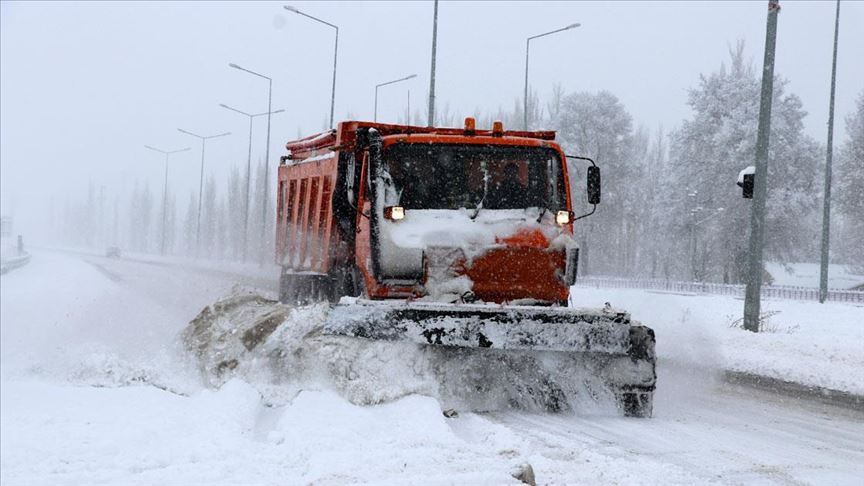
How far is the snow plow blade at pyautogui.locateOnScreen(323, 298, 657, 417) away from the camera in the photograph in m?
7.70

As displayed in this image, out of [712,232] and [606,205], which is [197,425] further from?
[606,205]

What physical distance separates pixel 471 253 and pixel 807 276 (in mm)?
56265

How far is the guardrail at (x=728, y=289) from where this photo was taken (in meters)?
33.4

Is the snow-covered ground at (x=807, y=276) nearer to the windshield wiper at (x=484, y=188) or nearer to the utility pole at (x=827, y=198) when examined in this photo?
the utility pole at (x=827, y=198)

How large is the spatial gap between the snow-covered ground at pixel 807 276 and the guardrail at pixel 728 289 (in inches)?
395

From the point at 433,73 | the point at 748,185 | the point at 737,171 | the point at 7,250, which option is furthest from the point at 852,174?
the point at 7,250

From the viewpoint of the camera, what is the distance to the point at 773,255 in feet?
169

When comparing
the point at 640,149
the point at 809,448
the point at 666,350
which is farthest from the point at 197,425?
the point at 640,149

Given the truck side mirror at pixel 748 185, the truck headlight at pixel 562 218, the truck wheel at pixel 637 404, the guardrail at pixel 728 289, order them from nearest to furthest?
1. the truck wheel at pixel 637 404
2. the truck headlight at pixel 562 218
3. the truck side mirror at pixel 748 185
4. the guardrail at pixel 728 289

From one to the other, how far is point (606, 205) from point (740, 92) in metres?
13.6

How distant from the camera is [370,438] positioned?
20.4 ft

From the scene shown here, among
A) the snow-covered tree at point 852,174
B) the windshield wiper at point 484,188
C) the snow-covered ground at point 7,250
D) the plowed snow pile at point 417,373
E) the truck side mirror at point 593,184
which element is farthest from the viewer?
the snow-covered ground at point 7,250

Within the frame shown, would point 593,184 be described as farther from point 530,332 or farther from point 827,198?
point 827,198

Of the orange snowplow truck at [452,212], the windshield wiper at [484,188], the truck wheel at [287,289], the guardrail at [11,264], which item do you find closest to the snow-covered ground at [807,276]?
the guardrail at [11,264]
